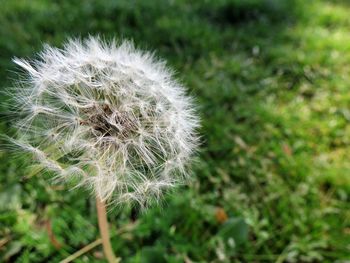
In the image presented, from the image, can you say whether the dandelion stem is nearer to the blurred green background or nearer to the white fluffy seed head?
the white fluffy seed head

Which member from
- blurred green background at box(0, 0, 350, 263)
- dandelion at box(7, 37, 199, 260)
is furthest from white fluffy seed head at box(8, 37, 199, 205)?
blurred green background at box(0, 0, 350, 263)

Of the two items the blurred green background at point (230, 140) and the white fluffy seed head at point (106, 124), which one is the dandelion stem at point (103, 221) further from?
the blurred green background at point (230, 140)

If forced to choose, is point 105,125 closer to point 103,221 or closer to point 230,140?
point 103,221

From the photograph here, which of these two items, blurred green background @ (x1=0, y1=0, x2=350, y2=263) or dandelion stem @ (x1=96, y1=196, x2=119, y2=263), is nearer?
dandelion stem @ (x1=96, y1=196, x2=119, y2=263)

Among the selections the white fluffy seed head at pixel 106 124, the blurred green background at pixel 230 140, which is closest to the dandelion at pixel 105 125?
the white fluffy seed head at pixel 106 124

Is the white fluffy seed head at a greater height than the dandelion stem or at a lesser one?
greater

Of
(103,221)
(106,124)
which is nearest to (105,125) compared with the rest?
(106,124)

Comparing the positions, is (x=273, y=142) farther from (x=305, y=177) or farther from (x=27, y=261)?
(x=27, y=261)

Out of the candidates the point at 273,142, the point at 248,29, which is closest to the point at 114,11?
the point at 248,29
